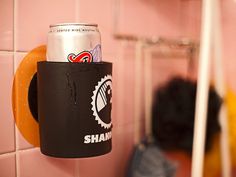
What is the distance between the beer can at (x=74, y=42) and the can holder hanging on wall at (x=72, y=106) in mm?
16

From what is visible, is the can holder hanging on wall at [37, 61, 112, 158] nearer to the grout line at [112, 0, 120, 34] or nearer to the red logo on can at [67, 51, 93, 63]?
the red logo on can at [67, 51, 93, 63]

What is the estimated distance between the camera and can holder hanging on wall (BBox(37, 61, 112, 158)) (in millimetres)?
409

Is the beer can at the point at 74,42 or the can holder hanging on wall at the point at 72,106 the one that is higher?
the beer can at the point at 74,42

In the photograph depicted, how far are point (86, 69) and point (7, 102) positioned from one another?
0.15 meters

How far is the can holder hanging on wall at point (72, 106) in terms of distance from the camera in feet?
1.34

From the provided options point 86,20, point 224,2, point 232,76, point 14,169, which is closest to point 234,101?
point 232,76

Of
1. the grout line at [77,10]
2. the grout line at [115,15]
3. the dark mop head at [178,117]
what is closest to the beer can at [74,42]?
the grout line at [77,10]

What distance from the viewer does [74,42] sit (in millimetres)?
411

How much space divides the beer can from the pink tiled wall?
83 mm

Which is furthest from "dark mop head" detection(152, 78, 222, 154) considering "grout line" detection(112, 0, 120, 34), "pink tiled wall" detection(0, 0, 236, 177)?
"grout line" detection(112, 0, 120, 34)

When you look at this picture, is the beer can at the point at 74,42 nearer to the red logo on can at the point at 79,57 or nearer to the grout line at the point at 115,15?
the red logo on can at the point at 79,57

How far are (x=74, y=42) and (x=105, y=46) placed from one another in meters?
0.25

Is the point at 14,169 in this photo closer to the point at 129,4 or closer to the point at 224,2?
the point at 129,4

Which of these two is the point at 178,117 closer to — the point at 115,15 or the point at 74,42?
the point at 115,15
